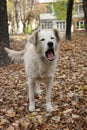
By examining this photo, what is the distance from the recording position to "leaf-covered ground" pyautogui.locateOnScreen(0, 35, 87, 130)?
5.33 meters

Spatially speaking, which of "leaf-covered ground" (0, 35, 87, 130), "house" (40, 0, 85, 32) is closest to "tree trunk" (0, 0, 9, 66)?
"leaf-covered ground" (0, 35, 87, 130)

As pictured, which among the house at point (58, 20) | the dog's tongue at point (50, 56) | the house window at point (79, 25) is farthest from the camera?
the house at point (58, 20)

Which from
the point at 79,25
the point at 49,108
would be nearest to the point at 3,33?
the point at 49,108

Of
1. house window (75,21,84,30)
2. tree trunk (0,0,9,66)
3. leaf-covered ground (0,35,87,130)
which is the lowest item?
house window (75,21,84,30)

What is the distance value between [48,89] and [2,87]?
75.5 inches

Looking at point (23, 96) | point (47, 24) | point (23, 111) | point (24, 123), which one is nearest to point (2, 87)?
point (23, 96)

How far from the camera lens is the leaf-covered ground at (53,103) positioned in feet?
17.5

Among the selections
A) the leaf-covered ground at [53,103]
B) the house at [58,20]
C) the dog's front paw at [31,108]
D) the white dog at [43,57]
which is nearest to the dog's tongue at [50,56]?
the white dog at [43,57]

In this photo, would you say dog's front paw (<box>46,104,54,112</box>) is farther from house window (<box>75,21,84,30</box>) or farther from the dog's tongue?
house window (<box>75,21,84,30</box>)

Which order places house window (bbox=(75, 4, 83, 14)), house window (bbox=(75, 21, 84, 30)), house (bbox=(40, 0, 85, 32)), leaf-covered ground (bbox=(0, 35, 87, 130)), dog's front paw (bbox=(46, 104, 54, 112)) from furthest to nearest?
house (bbox=(40, 0, 85, 32))
house window (bbox=(75, 21, 84, 30))
house window (bbox=(75, 4, 83, 14))
dog's front paw (bbox=(46, 104, 54, 112))
leaf-covered ground (bbox=(0, 35, 87, 130))

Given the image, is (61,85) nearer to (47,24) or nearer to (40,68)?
(40,68)

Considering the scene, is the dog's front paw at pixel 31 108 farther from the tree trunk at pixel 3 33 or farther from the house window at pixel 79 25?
the house window at pixel 79 25

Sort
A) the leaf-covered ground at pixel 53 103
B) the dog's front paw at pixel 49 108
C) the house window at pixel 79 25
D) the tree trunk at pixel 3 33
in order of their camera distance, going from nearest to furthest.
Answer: the leaf-covered ground at pixel 53 103 < the dog's front paw at pixel 49 108 < the tree trunk at pixel 3 33 < the house window at pixel 79 25

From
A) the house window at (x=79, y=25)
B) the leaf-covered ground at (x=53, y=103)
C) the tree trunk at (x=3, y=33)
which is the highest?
the tree trunk at (x=3, y=33)
